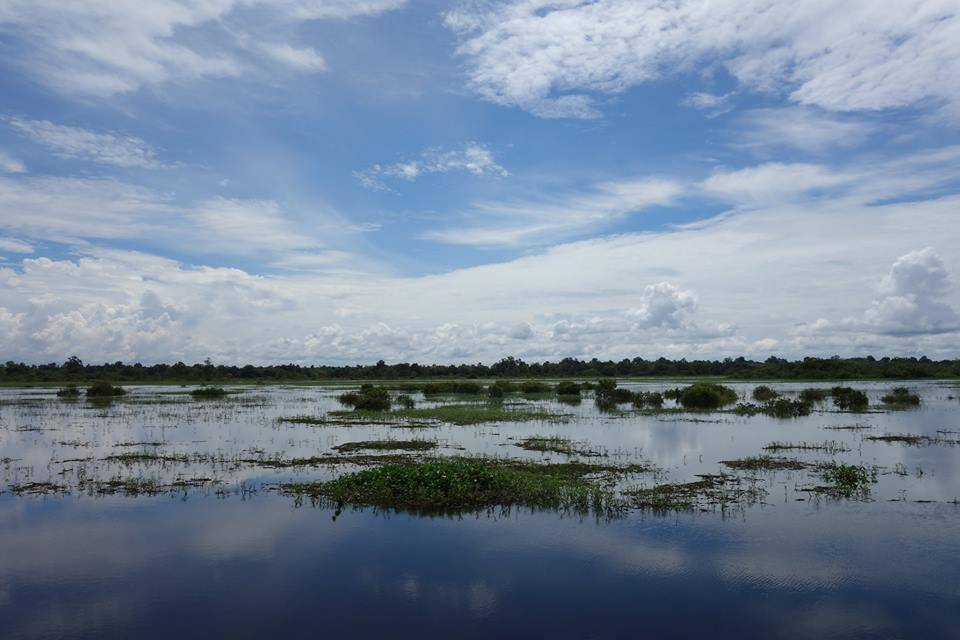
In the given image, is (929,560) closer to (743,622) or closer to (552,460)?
(743,622)

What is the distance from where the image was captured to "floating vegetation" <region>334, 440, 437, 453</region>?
75.8 feet

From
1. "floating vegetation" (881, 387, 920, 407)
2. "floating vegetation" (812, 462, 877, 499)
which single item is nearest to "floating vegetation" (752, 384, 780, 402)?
"floating vegetation" (881, 387, 920, 407)

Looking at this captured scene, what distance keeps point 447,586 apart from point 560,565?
205cm

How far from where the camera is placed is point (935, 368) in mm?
94562

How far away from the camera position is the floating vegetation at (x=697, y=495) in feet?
47.9

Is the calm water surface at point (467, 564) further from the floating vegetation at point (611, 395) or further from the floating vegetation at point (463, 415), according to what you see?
the floating vegetation at point (611, 395)

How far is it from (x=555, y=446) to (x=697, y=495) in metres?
8.20

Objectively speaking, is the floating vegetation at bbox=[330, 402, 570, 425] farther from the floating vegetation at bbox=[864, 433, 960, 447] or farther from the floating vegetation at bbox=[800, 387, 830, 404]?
the floating vegetation at bbox=[800, 387, 830, 404]

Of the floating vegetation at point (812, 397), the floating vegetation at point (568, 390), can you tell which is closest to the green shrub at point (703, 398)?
the floating vegetation at point (812, 397)

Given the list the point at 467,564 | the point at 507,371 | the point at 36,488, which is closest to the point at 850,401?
the point at 467,564

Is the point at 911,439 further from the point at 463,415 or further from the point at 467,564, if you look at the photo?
the point at 467,564

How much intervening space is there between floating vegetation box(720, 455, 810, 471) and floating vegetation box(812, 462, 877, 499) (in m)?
0.99

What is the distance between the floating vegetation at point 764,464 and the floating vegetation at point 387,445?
34.2ft

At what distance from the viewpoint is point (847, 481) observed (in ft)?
55.3
